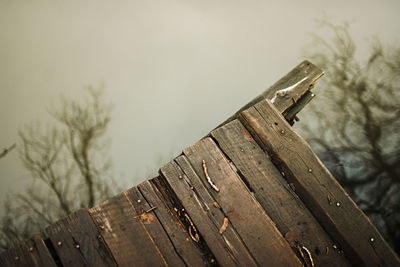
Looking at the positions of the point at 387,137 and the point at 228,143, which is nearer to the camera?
the point at 228,143

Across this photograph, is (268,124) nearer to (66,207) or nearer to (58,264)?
(58,264)

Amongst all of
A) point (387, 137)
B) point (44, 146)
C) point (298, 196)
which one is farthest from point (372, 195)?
point (44, 146)

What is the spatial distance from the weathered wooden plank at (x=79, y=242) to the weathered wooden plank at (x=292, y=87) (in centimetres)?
170

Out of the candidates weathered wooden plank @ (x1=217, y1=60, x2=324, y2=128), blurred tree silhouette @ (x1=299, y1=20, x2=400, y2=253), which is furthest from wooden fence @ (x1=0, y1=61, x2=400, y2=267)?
blurred tree silhouette @ (x1=299, y1=20, x2=400, y2=253)

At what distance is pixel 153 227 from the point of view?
1916mm

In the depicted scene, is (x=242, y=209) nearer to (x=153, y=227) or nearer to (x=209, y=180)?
(x=209, y=180)

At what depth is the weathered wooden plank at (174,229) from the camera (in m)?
1.84

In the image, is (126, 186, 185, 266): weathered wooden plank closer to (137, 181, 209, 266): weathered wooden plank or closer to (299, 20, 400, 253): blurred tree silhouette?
(137, 181, 209, 266): weathered wooden plank

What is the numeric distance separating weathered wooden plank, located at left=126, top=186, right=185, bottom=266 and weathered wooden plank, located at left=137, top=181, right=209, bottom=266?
0.02 meters

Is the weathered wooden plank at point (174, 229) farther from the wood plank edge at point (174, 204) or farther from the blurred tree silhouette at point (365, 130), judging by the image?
the blurred tree silhouette at point (365, 130)

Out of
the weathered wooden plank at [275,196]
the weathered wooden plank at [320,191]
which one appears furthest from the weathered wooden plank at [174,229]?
the weathered wooden plank at [320,191]

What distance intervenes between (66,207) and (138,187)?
A: 4365 mm

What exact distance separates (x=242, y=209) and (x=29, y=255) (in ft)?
4.90

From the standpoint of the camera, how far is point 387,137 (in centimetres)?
496
